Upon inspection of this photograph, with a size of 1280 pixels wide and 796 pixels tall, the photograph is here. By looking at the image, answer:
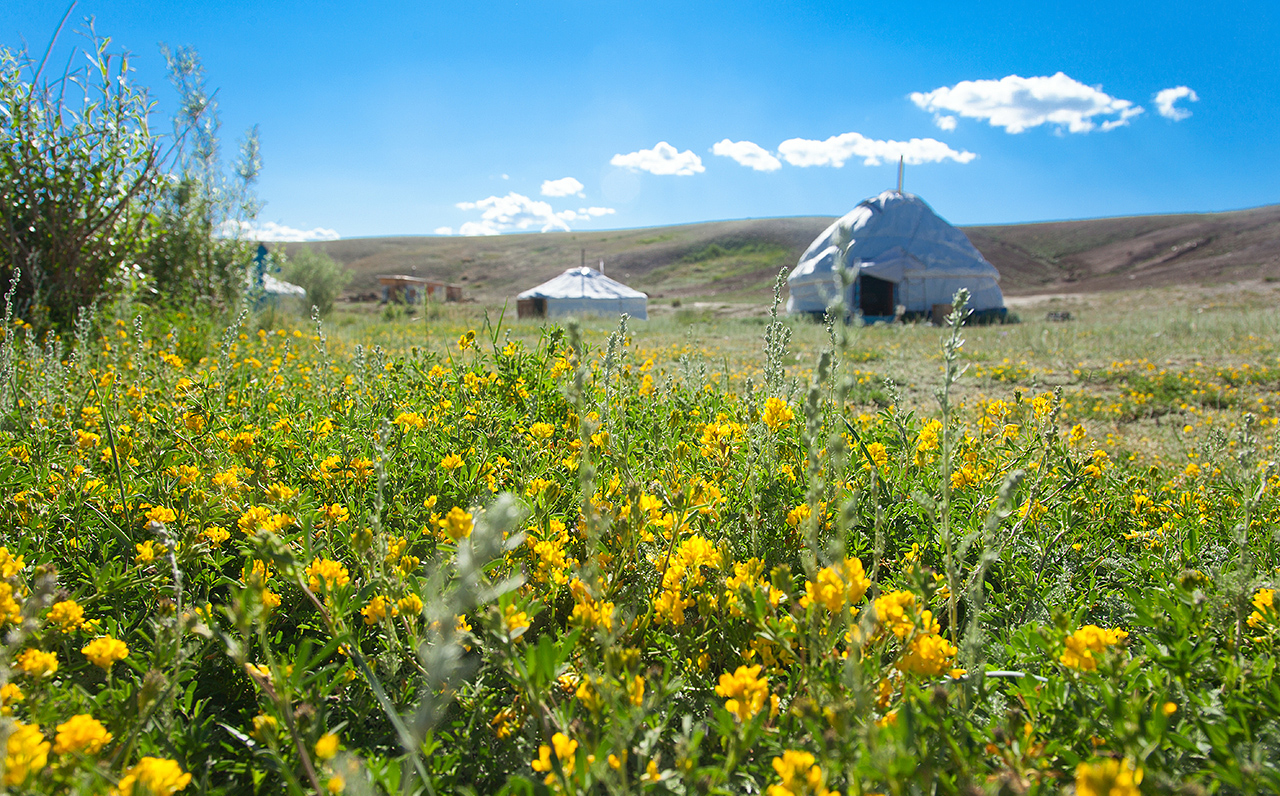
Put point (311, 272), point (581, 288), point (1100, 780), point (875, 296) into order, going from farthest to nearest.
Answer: point (311, 272)
point (581, 288)
point (875, 296)
point (1100, 780)

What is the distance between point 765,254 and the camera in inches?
2753

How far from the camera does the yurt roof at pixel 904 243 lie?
19172mm

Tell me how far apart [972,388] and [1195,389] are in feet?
5.85

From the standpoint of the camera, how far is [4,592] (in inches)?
45.6

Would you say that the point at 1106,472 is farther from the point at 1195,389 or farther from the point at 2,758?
the point at 1195,389

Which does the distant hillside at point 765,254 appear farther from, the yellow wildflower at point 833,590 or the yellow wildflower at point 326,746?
the yellow wildflower at point 326,746

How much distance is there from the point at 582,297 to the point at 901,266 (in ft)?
44.2

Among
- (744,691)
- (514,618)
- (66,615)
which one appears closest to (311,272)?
(66,615)

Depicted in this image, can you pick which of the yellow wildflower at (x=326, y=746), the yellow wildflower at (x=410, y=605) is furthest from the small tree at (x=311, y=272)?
the yellow wildflower at (x=326, y=746)

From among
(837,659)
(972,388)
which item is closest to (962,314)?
(837,659)

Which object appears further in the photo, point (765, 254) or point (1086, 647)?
point (765, 254)

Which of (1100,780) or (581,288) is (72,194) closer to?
(1100,780)

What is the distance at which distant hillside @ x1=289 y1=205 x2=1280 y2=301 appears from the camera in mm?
47281

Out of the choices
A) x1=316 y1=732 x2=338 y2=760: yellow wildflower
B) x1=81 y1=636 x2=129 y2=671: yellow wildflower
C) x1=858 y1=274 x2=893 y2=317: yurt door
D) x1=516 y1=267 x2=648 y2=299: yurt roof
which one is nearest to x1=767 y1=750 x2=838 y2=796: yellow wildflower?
x1=316 y1=732 x2=338 y2=760: yellow wildflower
